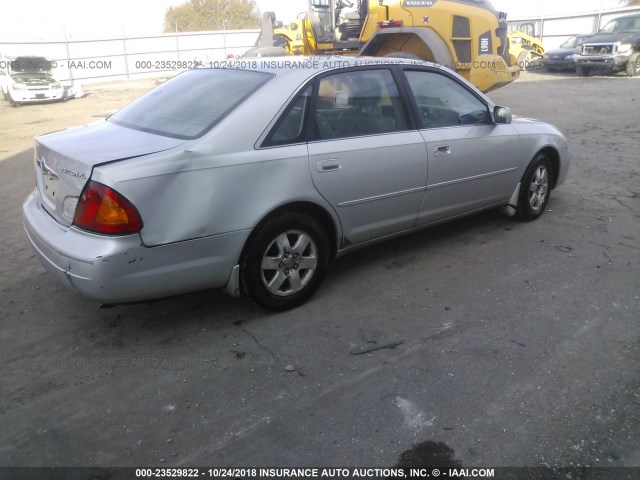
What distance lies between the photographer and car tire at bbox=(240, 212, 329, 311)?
342cm

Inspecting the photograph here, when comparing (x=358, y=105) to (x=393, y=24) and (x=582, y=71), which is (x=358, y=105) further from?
(x=582, y=71)

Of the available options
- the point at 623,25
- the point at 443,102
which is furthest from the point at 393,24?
the point at 623,25

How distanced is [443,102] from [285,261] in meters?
2.01

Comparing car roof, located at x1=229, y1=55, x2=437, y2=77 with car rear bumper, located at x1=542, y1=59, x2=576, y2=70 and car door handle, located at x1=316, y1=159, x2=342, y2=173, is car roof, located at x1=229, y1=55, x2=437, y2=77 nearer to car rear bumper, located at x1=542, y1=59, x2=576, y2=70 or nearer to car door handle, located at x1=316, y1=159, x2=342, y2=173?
car door handle, located at x1=316, y1=159, x2=342, y2=173

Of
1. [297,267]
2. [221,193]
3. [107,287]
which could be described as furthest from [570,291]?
[107,287]

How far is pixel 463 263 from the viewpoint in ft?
14.8

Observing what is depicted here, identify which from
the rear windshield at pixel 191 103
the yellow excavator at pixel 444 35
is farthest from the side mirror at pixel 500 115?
the yellow excavator at pixel 444 35

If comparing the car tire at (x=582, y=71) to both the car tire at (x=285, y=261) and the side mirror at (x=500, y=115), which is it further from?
the car tire at (x=285, y=261)

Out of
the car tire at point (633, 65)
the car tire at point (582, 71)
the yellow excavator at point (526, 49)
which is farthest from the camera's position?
the yellow excavator at point (526, 49)

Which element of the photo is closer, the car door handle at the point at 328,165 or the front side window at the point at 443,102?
the car door handle at the point at 328,165

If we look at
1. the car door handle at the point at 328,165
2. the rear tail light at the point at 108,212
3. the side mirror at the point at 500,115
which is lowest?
the rear tail light at the point at 108,212

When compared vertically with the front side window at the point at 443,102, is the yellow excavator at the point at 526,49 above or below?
above

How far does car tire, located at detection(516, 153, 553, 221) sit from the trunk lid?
11.2ft

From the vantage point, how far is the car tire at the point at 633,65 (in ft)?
63.7
